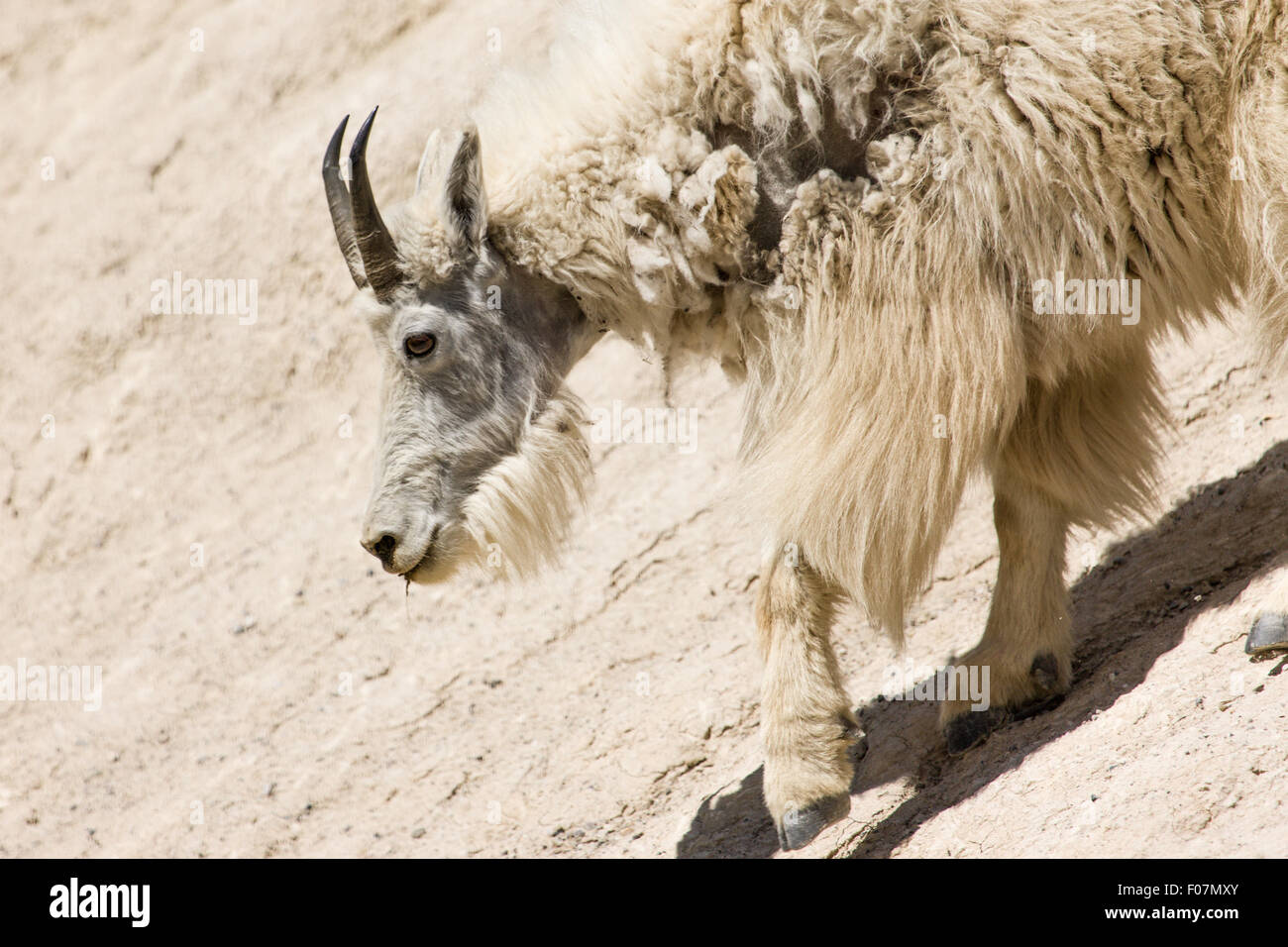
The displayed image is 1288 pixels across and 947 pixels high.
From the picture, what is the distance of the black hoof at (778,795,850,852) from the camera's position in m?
4.11

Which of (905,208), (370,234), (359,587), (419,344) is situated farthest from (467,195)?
(359,587)

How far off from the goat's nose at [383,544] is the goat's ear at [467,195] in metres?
0.99

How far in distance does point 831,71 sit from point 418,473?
1833 mm

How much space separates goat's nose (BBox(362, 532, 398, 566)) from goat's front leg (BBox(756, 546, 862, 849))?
125 cm

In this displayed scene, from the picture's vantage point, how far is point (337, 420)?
7.70 m

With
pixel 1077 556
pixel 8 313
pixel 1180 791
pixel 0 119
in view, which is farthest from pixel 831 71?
pixel 0 119

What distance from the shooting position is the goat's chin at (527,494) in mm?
4379

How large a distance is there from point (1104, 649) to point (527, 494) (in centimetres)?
215

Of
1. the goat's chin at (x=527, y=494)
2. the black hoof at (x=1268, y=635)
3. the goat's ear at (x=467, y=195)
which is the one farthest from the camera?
the goat's chin at (x=527, y=494)

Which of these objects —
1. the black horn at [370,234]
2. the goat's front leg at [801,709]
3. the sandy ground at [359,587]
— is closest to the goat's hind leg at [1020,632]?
the sandy ground at [359,587]

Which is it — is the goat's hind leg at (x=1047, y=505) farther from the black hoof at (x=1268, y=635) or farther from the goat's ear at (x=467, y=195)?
the goat's ear at (x=467, y=195)

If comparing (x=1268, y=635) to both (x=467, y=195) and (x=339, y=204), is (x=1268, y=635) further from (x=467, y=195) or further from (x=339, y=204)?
(x=339, y=204)

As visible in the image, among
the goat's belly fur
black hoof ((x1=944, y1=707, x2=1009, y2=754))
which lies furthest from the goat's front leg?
black hoof ((x1=944, y1=707, x2=1009, y2=754))

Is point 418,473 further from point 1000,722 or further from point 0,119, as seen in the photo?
point 0,119
